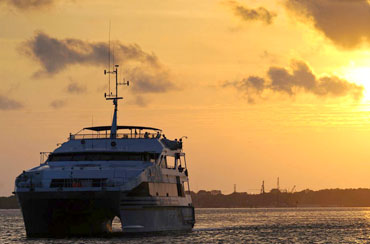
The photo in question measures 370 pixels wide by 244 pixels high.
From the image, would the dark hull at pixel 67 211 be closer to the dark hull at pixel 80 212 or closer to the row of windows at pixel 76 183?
the dark hull at pixel 80 212

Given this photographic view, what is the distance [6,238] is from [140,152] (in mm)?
13091

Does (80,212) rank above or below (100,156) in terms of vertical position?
below

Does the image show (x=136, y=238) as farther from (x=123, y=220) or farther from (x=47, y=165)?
(x=47, y=165)

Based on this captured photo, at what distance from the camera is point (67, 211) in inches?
2131

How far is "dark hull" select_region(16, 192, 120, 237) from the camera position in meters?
53.4

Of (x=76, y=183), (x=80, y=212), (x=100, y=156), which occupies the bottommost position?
(x=80, y=212)

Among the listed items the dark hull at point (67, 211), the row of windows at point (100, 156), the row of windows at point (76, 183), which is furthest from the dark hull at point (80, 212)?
the row of windows at point (100, 156)

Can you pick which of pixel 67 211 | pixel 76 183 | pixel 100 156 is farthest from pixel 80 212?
pixel 100 156

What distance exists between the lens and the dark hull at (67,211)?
5341 centimetres

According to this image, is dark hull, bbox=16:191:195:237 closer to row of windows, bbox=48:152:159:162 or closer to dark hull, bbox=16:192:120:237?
dark hull, bbox=16:192:120:237

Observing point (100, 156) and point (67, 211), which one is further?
point (100, 156)

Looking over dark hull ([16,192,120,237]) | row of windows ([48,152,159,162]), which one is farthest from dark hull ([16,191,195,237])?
row of windows ([48,152,159,162])

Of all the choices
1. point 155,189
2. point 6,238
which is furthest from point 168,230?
point 6,238

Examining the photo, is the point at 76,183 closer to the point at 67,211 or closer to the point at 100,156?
the point at 67,211
